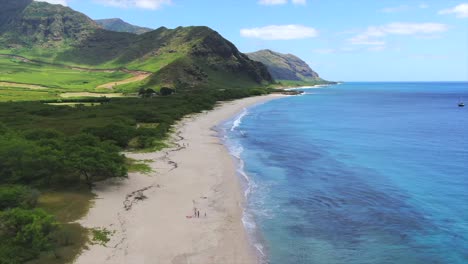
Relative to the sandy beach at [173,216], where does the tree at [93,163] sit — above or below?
above

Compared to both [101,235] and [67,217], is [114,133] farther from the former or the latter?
[101,235]

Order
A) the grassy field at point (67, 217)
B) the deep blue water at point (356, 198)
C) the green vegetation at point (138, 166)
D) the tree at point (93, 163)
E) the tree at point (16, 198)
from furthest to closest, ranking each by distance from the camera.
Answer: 1. the green vegetation at point (138, 166)
2. the tree at point (93, 163)
3. the tree at point (16, 198)
4. the deep blue water at point (356, 198)
5. the grassy field at point (67, 217)

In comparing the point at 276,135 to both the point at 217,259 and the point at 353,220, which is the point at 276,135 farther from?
the point at 217,259

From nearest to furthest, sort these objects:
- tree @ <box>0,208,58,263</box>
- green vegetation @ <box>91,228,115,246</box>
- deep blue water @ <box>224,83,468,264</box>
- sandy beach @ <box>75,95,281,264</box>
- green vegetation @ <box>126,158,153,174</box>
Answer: tree @ <box>0,208,58,263</box> < sandy beach @ <box>75,95,281,264</box> < green vegetation @ <box>91,228,115,246</box> < deep blue water @ <box>224,83,468,264</box> < green vegetation @ <box>126,158,153,174</box>

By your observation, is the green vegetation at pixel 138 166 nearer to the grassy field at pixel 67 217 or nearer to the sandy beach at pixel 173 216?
the sandy beach at pixel 173 216

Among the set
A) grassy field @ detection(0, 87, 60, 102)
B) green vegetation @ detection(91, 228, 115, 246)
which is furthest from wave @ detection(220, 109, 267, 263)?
grassy field @ detection(0, 87, 60, 102)

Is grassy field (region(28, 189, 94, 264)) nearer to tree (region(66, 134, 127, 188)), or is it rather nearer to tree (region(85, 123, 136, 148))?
tree (region(66, 134, 127, 188))

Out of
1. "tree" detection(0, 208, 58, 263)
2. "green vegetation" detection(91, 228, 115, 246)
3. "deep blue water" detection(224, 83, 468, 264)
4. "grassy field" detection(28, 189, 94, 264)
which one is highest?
"tree" detection(0, 208, 58, 263)

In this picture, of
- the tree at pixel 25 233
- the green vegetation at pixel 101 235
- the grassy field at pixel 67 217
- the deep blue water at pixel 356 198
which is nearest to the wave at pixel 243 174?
the deep blue water at pixel 356 198
